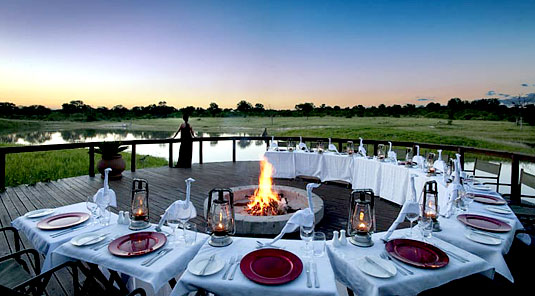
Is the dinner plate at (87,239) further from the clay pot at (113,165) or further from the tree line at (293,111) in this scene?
the tree line at (293,111)

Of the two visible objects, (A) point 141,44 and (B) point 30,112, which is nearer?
(A) point 141,44

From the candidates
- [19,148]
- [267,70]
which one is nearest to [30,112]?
[19,148]

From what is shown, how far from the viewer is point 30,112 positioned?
13.4 m

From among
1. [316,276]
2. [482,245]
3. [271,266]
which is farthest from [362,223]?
[482,245]

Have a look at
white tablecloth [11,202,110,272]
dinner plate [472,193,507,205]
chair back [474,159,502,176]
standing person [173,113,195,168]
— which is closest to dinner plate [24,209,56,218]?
white tablecloth [11,202,110,272]

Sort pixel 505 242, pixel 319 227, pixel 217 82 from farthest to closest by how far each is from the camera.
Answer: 1. pixel 217 82
2. pixel 319 227
3. pixel 505 242

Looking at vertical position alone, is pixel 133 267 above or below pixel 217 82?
below

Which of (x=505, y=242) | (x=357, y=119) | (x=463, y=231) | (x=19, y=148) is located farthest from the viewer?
(x=357, y=119)

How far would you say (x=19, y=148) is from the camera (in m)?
5.12

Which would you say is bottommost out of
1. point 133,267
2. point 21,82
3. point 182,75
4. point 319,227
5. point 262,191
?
point 319,227

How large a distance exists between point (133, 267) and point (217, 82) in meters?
13.9

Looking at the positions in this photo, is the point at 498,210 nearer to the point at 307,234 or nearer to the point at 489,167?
the point at 307,234

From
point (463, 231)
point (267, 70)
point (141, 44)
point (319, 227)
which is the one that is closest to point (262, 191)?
point (319, 227)

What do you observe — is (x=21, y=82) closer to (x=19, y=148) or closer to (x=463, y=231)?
(x=19, y=148)
